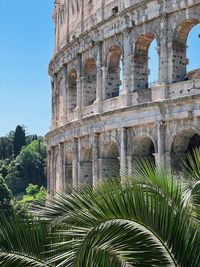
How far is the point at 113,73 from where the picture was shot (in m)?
19.8

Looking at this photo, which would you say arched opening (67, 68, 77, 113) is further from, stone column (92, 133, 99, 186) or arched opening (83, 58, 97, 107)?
stone column (92, 133, 99, 186)

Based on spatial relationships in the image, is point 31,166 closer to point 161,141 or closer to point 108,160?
point 108,160

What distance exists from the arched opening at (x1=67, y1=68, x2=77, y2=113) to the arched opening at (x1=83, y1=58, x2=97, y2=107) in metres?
1.73

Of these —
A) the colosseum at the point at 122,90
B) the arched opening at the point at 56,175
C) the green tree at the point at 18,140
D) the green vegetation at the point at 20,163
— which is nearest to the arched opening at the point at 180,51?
the colosseum at the point at 122,90

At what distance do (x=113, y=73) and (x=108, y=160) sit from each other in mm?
3458

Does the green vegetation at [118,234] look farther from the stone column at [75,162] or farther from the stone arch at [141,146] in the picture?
the stone column at [75,162]

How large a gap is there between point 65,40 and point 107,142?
7.52 meters

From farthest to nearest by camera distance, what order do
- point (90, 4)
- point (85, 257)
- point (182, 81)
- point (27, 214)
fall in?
1. point (90, 4)
2. point (182, 81)
3. point (27, 214)
4. point (85, 257)

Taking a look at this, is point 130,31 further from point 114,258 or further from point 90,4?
point 114,258

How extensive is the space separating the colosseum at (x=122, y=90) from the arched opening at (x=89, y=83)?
0.14ft

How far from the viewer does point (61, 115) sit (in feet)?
79.3

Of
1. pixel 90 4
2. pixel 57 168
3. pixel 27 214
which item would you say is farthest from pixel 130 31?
pixel 27 214

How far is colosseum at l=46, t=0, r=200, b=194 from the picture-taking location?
16.1 meters

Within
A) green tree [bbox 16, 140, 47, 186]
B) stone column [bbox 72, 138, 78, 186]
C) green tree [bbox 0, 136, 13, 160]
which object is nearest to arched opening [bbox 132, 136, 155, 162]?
stone column [bbox 72, 138, 78, 186]
